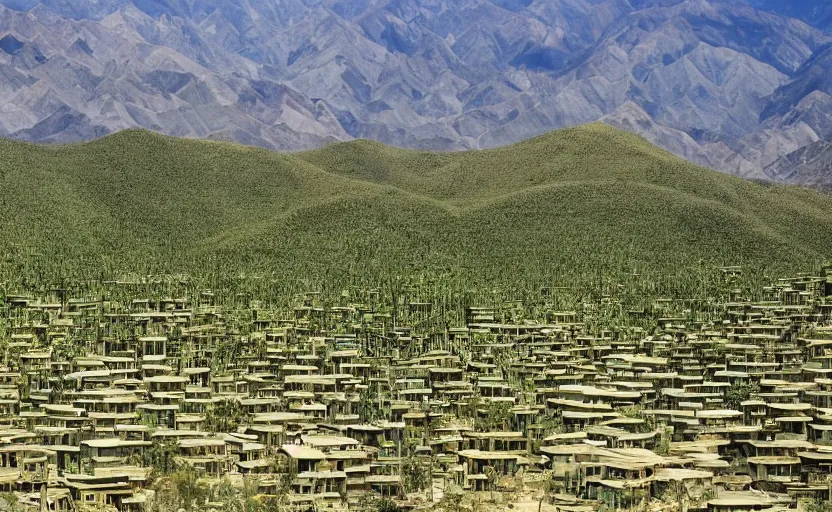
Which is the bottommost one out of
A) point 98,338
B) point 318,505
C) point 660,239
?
point 318,505

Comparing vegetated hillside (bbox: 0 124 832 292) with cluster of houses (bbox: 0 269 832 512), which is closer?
cluster of houses (bbox: 0 269 832 512)

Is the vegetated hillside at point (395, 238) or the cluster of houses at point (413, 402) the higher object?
the vegetated hillside at point (395, 238)

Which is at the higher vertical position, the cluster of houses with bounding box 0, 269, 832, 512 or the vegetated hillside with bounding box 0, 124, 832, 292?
the vegetated hillside with bounding box 0, 124, 832, 292

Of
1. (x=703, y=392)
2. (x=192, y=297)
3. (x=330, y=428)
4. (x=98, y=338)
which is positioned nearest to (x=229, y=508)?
(x=330, y=428)

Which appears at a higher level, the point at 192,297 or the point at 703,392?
the point at 192,297

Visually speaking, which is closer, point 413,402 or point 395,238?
point 413,402

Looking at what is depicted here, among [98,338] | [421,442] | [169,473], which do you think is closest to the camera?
[169,473]

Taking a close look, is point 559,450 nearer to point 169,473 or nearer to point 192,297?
point 169,473

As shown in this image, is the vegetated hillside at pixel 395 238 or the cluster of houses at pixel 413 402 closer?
the cluster of houses at pixel 413 402
